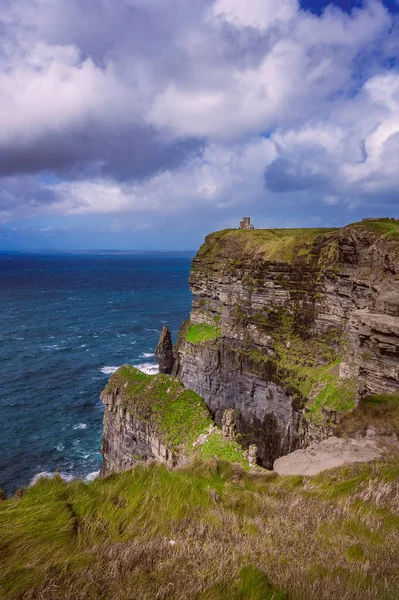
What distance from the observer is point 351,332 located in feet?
78.4

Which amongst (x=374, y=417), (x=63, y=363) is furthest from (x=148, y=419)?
(x=63, y=363)

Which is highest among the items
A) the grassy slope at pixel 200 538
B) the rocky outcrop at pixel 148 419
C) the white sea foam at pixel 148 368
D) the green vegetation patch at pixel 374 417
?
the grassy slope at pixel 200 538

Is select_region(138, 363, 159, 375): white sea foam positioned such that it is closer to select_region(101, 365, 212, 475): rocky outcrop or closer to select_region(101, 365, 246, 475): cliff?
select_region(101, 365, 212, 475): rocky outcrop

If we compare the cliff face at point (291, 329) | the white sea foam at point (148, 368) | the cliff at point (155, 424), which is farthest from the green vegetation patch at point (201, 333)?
the cliff at point (155, 424)

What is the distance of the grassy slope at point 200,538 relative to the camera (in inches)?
161

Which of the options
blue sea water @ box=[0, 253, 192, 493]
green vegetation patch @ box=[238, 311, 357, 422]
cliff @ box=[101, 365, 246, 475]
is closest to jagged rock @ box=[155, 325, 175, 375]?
blue sea water @ box=[0, 253, 192, 493]

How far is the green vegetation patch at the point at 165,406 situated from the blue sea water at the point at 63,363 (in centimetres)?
635

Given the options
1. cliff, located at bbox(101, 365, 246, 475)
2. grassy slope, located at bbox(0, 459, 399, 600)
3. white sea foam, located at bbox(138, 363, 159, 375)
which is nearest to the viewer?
grassy slope, located at bbox(0, 459, 399, 600)

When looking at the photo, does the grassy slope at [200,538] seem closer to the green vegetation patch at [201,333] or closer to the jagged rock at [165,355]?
the green vegetation patch at [201,333]

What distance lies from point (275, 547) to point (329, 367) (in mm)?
24357

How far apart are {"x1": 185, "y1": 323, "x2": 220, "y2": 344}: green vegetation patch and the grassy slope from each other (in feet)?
103

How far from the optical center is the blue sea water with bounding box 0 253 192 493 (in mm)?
35156

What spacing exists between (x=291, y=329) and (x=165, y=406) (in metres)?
14.1

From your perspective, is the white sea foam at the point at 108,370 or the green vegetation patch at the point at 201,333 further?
the white sea foam at the point at 108,370
